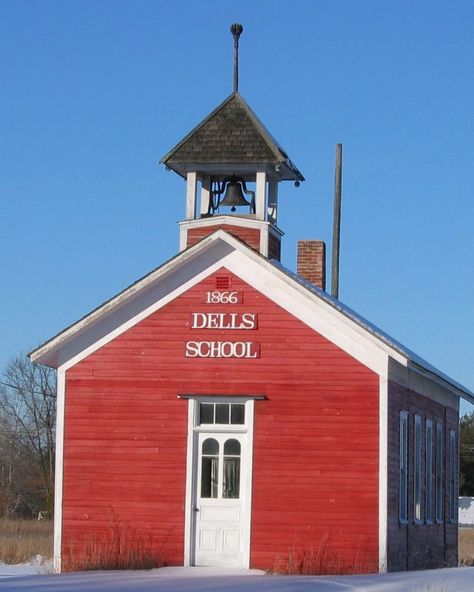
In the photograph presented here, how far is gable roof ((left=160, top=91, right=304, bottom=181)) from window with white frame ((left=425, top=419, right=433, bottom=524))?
243 inches

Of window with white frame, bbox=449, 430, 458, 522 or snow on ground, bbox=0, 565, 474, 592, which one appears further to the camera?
window with white frame, bbox=449, 430, 458, 522

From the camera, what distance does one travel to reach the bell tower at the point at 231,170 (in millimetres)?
23266

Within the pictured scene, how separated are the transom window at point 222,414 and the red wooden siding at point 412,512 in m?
2.51

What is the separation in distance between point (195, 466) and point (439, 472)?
7660mm

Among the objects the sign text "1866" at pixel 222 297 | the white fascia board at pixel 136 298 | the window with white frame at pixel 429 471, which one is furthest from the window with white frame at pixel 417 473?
the white fascia board at pixel 136 298

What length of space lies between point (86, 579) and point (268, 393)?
483cm

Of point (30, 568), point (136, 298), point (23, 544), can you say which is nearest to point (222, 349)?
point (136, 298)

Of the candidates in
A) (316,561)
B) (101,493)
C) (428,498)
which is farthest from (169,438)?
(428,498)

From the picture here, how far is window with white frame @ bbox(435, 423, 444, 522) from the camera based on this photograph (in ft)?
89.0

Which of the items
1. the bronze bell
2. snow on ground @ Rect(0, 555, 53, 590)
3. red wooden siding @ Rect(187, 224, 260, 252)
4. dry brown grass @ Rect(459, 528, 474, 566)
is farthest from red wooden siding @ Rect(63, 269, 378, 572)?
dry brown grass @ Rect(459, 528, 474, 566)

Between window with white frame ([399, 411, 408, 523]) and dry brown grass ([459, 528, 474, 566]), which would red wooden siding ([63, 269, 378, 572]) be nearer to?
window with white frame ([399, 411, 408, 523])

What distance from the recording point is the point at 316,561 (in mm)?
20734

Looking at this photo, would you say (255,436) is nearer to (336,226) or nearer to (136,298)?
(136,298)

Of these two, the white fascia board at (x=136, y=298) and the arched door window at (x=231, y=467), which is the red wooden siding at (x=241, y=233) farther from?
the arched door window at (x=231, y=467)
